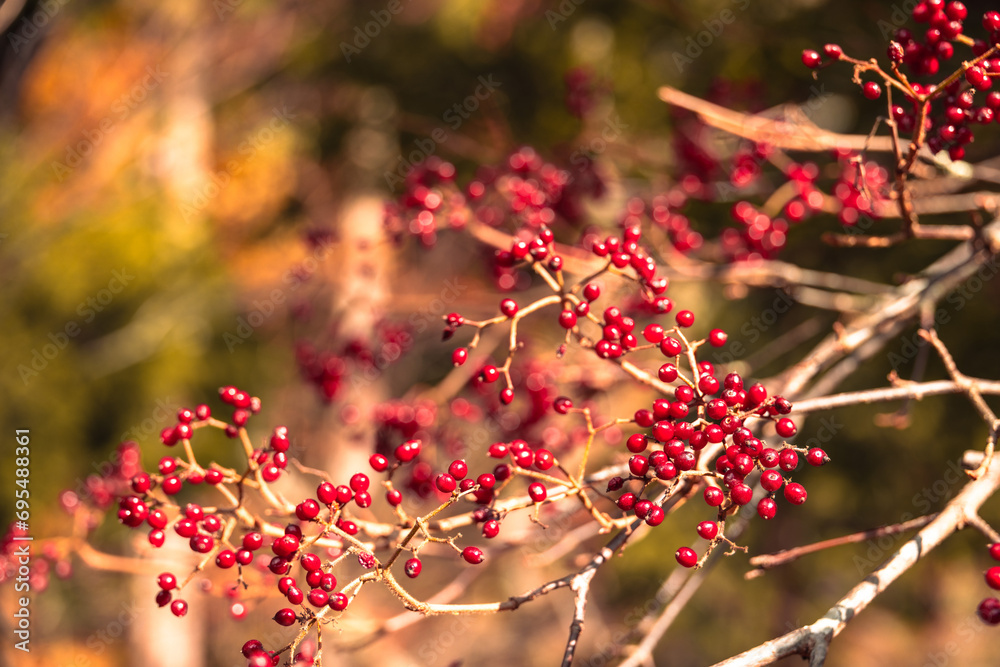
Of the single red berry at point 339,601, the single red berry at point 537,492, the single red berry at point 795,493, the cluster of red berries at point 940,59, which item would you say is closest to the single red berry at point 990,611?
the single red berry at point 795,493

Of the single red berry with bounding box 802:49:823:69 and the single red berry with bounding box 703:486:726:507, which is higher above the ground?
the single red berry with bounding box 802:49:823:69

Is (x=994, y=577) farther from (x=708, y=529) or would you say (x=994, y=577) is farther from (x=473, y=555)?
(x=473, y=555)

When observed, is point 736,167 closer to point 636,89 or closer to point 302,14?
point 636,89

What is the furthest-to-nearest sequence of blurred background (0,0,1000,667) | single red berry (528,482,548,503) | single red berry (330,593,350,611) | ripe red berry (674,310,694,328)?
blurred background (0,0,1000,667), ripe red berry (674,310,694,328), single red berry (528,482,548,503), single red berry (330,593,350,611)

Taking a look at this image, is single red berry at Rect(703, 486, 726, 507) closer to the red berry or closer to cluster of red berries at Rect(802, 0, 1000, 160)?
the red berry

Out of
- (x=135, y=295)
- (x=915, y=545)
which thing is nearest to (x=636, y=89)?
(x=915, y=545)

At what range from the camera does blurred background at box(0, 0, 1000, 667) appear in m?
2.49

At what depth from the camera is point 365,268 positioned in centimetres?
234

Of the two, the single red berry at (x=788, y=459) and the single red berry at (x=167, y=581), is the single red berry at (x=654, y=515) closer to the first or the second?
the single red berry at (x=788, y=459)

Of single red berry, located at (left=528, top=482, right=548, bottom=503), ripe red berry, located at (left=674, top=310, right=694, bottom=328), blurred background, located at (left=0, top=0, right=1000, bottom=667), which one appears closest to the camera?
single red berry, located at (left=528, top=482, right=548, bottom=503)

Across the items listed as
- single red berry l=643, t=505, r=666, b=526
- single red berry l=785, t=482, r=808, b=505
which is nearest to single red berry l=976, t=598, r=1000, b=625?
single red berry l=785, t=482, r=808, b=505

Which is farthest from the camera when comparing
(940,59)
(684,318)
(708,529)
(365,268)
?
(365,268)

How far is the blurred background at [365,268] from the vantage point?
8.16ft

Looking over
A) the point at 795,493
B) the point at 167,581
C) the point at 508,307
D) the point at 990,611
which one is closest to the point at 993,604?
the point at 990,611
